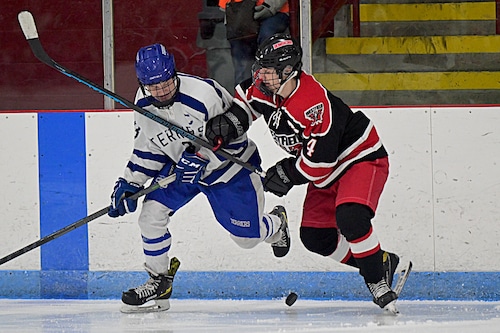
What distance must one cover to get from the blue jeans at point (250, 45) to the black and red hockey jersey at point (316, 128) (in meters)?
0.70

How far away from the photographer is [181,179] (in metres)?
4.18

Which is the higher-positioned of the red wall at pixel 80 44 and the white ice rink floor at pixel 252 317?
the red wall at pixel 80 44

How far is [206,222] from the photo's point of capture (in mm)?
4840

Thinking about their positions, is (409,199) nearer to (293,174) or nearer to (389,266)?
(389,266)

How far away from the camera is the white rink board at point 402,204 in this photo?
15.3 feet

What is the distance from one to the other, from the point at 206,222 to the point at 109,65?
874mm

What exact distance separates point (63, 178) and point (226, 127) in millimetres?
1193

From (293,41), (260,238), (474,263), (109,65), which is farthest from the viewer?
(109,65)

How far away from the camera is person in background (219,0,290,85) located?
4.84 metres

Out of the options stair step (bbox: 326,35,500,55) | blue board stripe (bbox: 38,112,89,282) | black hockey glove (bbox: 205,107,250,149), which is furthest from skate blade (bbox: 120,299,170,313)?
stair step (bbox: 326,35,500,55)

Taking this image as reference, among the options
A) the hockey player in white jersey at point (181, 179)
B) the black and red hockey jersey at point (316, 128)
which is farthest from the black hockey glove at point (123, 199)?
the black and red hockey jersey at point (316, 128)

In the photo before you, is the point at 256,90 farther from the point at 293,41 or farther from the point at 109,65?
the point at 109,65

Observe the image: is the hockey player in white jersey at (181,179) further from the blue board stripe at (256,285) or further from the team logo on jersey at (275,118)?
the blue board stripe at (256,285)

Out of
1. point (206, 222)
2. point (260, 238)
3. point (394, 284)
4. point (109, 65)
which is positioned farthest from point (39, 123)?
point (394, 284)
